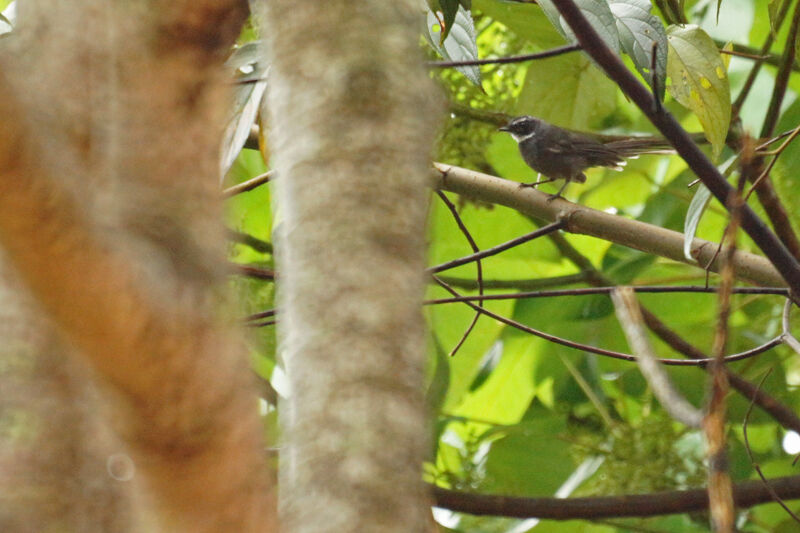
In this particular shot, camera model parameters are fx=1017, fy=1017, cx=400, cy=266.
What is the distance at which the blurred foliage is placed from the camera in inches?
82.2

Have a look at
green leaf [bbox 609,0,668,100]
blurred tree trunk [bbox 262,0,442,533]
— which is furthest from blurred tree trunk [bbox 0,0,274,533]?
green leaf [bbox 609,0,668,100]

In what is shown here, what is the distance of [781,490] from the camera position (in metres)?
1.87

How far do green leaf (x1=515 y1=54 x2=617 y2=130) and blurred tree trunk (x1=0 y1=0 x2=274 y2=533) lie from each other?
1.58 m

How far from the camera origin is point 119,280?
0.47m

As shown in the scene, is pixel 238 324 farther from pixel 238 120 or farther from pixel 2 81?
pixel 238 120

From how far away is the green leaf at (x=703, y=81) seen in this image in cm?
141

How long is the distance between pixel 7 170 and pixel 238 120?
1.15 metres

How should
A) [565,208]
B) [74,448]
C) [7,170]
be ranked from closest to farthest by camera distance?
[7,170] → [74,448] → [565,208]

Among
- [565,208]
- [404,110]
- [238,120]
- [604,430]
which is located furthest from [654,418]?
[404,110]

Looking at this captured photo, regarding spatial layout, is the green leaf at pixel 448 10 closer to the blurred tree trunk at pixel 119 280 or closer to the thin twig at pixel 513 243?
the thin twig at pixel 513 243

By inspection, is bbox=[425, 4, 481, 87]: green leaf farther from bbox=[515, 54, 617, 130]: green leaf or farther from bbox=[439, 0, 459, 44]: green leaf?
bbox=[515, 54, 617, 130]: green leaf

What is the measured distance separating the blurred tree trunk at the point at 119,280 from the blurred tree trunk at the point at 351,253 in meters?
0.04

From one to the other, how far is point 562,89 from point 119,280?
184 centimetres

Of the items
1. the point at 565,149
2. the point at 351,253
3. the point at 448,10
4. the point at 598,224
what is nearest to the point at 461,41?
the point at 448,10
